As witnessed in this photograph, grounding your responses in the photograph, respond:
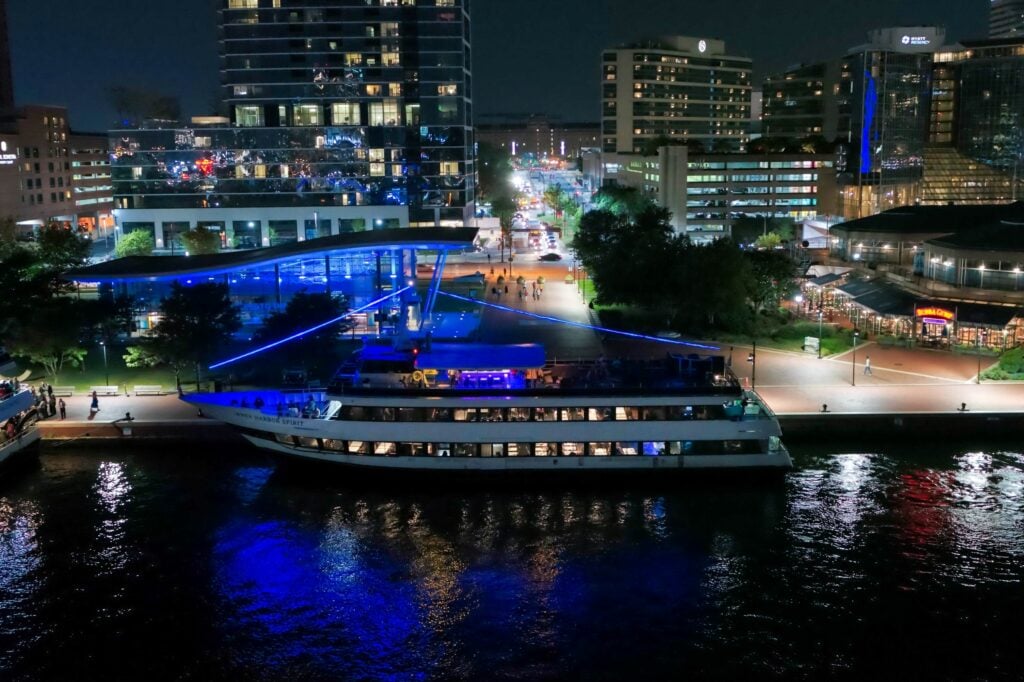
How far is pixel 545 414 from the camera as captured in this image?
95.0 feet

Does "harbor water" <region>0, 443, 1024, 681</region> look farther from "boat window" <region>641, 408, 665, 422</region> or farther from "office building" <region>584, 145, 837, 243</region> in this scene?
"office building" <region>584, 145, 837, 243</region>

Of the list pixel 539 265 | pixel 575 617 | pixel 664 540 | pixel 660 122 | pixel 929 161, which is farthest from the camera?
pixel 660 122

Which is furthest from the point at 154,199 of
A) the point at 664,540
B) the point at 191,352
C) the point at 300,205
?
the point at 664,540

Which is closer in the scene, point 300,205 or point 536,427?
point 536,427

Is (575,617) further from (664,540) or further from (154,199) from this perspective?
(154,199)

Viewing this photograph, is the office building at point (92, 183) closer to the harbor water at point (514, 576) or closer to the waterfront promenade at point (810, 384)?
the waterfront promenade at point (810, 384)

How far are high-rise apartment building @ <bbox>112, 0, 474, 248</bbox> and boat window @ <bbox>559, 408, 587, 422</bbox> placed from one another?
204 ft

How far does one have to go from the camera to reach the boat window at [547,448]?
28.8m

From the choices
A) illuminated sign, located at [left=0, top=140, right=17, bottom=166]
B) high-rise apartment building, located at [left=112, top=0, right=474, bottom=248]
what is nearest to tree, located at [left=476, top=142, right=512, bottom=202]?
high-rise apartment building, located at [left=112, top=0, right=474, bottom=248]

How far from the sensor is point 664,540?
2420 centimetres

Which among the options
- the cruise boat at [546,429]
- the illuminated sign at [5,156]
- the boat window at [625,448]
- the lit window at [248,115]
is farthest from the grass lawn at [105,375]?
the illuminated sign at [5,156]

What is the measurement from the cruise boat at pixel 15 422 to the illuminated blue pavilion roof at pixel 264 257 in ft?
40.7

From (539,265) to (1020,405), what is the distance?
1868 inches

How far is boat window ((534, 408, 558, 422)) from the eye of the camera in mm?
28895
